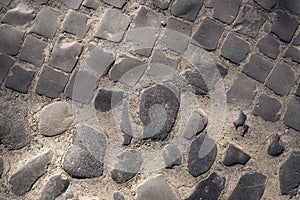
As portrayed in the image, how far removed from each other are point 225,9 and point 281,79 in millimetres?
511

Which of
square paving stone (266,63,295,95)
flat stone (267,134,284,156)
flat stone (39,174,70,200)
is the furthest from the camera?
square paving stone (266,63,295,95)

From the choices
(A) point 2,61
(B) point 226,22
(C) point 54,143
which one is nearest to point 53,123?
(C) point 54,143

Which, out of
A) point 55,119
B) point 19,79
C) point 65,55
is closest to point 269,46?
point 65,55

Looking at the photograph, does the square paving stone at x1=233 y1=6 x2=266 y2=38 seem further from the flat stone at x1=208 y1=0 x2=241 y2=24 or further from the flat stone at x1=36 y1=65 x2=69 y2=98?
the flat stone at x1=36 y1=65 x2=69 y2=98

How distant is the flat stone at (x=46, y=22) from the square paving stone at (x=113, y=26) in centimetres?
24

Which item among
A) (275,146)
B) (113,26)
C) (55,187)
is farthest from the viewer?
(113,26)

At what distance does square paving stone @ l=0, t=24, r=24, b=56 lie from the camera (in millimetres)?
2615

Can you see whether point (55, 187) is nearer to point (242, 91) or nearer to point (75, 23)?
point (75, 23)

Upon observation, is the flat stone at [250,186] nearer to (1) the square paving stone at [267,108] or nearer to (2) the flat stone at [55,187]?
(1) the square paving stone at [267,108]

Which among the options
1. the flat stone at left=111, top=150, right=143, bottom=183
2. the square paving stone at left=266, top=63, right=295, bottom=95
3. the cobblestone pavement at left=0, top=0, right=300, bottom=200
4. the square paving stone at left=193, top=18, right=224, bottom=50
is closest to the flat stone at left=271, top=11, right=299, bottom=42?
the cobblestone pavement at left=0, top=0, right=300, bottom=200

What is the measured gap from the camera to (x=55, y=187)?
96.4 inches

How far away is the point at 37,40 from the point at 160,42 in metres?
0.68

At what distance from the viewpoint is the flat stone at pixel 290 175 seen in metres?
2.53

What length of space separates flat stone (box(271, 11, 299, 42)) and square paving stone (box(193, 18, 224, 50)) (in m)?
0.31
